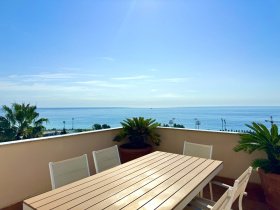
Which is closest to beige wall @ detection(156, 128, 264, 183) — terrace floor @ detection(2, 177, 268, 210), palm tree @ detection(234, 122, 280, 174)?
terrace floor @ detection(2, 177, 268, 210)

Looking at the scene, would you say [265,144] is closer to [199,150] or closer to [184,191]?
[199,150]

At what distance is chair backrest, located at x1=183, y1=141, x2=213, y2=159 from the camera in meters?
2.66

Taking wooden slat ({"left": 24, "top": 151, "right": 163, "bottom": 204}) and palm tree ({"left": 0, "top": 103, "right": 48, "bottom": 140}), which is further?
palm tree ({"left": 0, "top": 103, "right": 48, "bottom": 140})

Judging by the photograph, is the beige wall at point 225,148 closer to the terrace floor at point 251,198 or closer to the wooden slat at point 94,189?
the terrace floor at point 251,198

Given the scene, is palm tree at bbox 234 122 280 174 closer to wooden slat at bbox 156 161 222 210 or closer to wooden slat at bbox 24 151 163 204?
wooden slat at bbox 156 161 222 210

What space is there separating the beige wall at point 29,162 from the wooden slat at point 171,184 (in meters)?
2.19

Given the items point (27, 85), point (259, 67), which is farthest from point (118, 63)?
point (27, 85)

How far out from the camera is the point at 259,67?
8773 millimetres

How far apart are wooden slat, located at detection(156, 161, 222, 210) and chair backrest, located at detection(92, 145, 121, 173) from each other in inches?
42.7

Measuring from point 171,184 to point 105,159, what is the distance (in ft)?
3.43

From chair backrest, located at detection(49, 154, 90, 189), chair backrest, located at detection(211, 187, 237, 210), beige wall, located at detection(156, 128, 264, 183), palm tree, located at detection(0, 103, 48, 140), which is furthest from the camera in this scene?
palm tree, located at detection(0, 103, 48, 140)

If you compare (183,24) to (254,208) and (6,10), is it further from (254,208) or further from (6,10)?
(6,10)

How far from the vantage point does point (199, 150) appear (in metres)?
2.78

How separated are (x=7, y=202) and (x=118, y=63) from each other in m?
7.04
